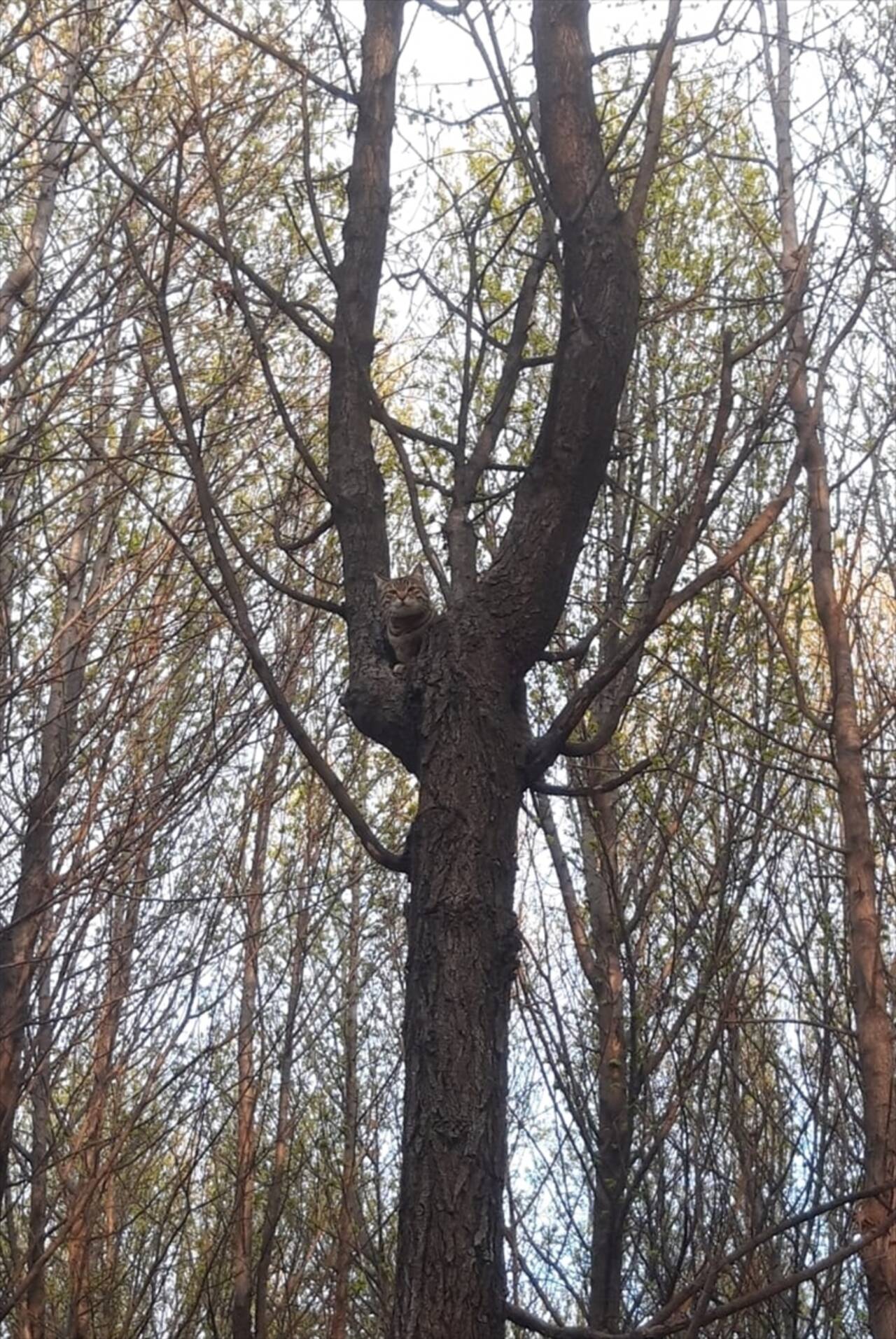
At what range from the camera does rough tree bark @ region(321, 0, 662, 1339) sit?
168 cm

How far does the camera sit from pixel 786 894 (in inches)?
222

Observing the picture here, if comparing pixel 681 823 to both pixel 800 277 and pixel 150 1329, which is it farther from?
pixel 150 1329

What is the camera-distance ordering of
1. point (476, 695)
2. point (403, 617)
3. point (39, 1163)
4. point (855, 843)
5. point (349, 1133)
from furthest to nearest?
point (349, 1133) → point (39, 1163) → point (855, 843) → point (403, 617) → point (476, 695)

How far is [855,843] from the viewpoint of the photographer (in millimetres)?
4367

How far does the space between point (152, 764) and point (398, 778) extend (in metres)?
3.08

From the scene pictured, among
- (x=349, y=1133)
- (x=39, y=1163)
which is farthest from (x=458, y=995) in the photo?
(x=349, y=1133)

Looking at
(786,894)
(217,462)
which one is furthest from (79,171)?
(786,894)

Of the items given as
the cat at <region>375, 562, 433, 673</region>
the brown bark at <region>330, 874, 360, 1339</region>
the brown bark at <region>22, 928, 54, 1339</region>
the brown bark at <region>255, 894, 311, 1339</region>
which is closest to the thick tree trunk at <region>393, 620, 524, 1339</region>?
the cat at <region>375, 562, 433, 673</region>

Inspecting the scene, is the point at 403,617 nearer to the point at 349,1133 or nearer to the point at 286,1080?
the point at 286,1080

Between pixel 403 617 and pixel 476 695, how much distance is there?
39 cm

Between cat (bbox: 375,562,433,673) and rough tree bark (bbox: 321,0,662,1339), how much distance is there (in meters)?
0.03

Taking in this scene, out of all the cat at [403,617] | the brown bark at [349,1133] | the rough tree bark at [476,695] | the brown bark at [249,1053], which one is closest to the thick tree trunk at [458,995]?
the rough tree bark at [476,695]

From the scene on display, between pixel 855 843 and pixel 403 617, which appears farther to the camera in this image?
pixel 855 843

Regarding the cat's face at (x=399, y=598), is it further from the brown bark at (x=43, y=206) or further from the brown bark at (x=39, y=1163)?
the brown bark at (x=39, y=1163)
